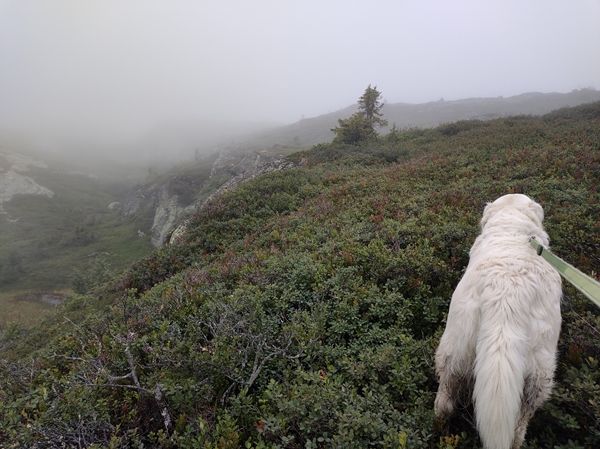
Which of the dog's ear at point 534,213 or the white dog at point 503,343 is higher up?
the dog's ear at point 534,213

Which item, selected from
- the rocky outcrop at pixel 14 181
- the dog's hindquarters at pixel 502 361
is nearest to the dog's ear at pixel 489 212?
the dog's hindquarters at pixel 502 361

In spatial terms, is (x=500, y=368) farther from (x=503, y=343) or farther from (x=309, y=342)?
(x=309, y=342)

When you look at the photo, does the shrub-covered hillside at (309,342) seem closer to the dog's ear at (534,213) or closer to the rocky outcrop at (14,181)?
the dog's ear at (534,213)

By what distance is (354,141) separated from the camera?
76.0 ft

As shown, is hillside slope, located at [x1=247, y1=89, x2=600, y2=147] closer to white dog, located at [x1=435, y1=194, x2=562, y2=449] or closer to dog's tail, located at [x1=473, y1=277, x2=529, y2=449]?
white dog, located at [x1=435, y1=194, x2=562, y2=449]

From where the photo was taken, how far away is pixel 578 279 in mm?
2213

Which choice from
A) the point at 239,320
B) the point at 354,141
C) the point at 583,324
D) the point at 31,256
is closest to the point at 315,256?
the point at 239,320

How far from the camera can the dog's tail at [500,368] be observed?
5.96ft

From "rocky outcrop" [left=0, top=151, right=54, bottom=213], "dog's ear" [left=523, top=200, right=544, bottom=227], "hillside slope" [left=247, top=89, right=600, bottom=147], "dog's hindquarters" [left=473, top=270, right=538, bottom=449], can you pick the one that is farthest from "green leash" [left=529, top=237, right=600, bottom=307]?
"rocky outcrop" [left=0, top=151, right=54, bottom=213]

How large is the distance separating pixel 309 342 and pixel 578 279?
8.29ft

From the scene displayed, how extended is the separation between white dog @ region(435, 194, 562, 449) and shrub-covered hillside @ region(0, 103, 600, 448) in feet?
1.10

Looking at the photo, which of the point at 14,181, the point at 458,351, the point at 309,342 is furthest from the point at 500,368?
the point at 14,181

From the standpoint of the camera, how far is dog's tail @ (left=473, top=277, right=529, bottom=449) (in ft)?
5.96

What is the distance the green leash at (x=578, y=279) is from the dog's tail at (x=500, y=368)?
45 centimetres
